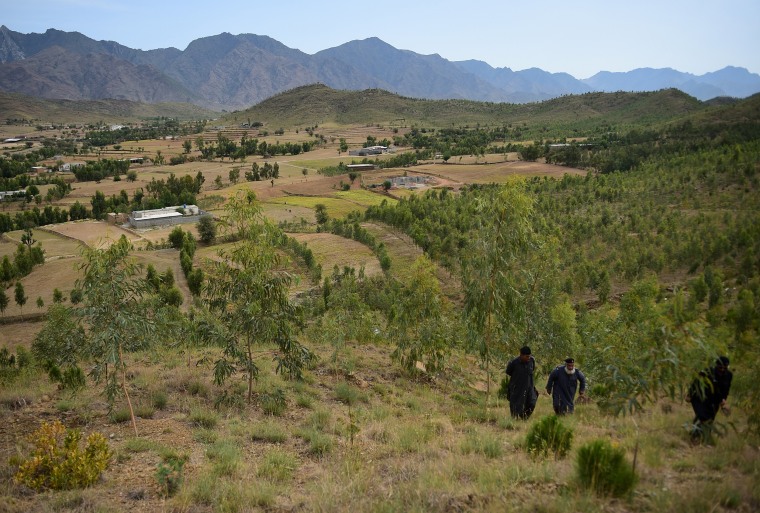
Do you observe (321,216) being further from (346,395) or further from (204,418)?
(204,418)

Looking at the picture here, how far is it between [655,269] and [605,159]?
156ft

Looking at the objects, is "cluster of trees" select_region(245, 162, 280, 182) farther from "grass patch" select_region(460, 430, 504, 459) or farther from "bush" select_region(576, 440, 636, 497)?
"bush" select_region(576, 440, 636, 497)

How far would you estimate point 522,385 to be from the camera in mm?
10203

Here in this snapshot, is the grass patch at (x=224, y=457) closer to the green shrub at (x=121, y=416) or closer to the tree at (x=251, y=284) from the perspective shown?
the tree at (x=251, y=284)

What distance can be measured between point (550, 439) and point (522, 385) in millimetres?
2742

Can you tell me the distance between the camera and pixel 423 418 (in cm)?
1088

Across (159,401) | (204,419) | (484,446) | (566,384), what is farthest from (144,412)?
(566,384)

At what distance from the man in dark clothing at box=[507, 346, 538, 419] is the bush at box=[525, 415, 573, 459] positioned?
7.39 ft

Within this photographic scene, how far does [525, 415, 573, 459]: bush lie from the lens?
7.40 metres

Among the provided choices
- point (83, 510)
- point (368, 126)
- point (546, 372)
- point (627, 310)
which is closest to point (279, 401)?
point (83, 510)

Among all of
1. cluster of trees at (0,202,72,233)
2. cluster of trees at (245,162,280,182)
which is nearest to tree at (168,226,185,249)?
cluster of trees at (0,202,72,233)

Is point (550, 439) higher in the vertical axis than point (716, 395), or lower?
lower

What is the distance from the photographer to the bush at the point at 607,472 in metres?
5.76

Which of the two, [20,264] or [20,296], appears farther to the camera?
[20,264]
